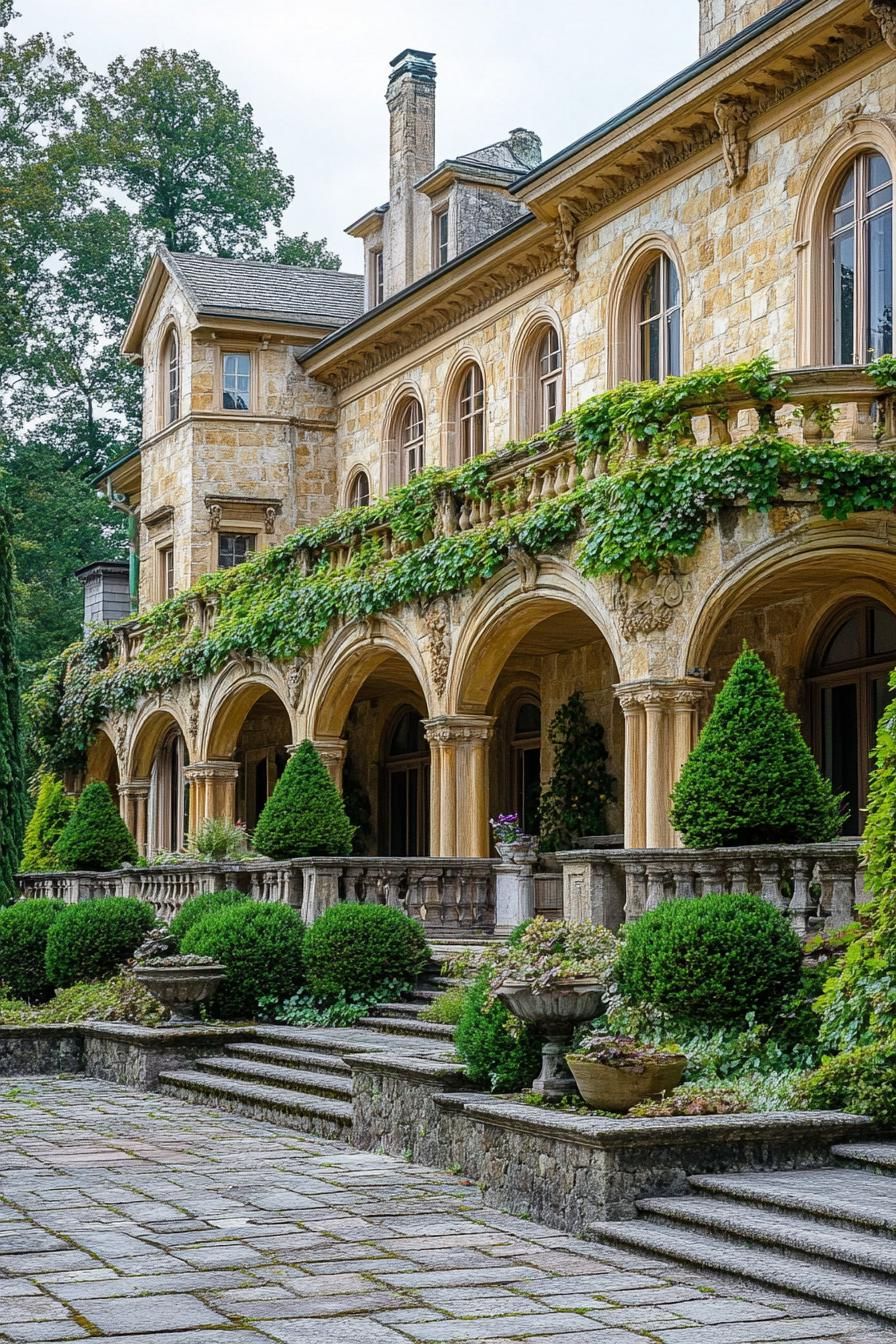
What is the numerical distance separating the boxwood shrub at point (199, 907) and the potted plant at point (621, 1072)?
956 centimetres

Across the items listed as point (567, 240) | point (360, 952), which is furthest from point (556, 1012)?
point (567, 240)

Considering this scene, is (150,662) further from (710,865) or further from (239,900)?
(710,865)

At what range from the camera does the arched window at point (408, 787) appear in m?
29.1

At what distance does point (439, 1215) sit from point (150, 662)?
2122cm

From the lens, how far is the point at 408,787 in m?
29.6

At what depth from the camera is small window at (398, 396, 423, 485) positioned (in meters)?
28.6

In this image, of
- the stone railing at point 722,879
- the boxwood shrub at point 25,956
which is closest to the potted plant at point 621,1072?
the stone railing at point 722,879

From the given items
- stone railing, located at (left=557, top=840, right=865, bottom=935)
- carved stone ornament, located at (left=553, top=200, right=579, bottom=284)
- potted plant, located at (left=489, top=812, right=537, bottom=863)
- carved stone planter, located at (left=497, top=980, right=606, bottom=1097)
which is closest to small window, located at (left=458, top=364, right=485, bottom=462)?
carved stone ornament, located at (left=553, top=200, right=579, bottom=284)

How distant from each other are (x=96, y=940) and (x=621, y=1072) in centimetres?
1161

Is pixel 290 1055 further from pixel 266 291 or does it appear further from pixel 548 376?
pixel 266 291

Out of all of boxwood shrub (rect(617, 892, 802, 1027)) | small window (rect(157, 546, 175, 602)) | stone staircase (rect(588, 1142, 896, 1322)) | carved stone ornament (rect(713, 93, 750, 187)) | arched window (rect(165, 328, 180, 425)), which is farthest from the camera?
small window (rect(157, 546, 175, 602))

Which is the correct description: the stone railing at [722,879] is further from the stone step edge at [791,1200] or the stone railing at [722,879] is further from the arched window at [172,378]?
the arched window at [172,378]

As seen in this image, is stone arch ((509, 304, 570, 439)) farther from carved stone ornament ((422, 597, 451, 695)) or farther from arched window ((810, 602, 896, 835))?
arched window ((810, 602, 896, 835))

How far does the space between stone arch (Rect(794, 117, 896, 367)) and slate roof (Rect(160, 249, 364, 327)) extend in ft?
47.0
